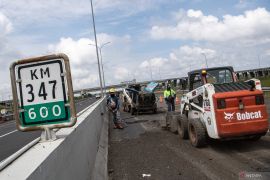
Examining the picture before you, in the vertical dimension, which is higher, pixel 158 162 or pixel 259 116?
pixel 259 116

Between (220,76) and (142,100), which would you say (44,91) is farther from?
(142,100)

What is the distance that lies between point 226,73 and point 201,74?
958mm

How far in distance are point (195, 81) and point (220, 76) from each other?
30.4 inches

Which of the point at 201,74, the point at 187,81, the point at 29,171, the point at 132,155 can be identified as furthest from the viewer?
the point at 187,81

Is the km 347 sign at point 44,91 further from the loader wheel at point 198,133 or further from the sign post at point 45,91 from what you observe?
the loader wheel at point 198,133

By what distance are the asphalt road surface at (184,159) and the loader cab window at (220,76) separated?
185 cm

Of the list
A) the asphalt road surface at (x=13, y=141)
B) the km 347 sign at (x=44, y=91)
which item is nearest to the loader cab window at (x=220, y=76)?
the asphalt road surface at (x=13, y=141)

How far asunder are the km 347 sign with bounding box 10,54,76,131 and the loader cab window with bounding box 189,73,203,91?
25.5 ft

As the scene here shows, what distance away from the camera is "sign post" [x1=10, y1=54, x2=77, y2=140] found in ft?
16.8

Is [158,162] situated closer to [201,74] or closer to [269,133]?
[201,74]

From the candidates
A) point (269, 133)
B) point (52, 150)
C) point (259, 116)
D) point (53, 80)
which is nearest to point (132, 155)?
point (259, 116)

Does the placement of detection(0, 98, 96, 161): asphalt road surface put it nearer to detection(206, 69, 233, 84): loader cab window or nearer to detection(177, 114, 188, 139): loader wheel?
detection(177, 114, 188, 139): loader wheel

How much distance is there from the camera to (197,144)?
1123cm

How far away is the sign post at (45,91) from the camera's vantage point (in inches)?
202
